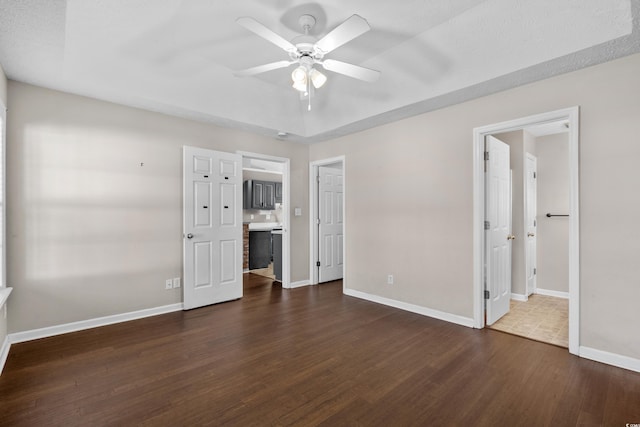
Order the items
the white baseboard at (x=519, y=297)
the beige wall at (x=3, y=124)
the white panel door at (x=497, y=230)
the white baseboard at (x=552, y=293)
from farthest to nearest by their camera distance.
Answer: the white baseboard at (x=552, y=293)
the white baseboard at (x=519, y=297)
the white panel door at (x=497, y=230)
the beige wall at (x=3, y=124)

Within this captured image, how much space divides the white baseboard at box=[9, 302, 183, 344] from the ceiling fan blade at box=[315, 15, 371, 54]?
3556 mm

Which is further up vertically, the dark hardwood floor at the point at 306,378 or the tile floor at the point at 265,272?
the dark hardwood floor at the point at 306,378

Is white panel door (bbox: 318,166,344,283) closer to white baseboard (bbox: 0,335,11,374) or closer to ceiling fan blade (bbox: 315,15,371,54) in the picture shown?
ceiling fan blade (bbox: 315,15,371,54)

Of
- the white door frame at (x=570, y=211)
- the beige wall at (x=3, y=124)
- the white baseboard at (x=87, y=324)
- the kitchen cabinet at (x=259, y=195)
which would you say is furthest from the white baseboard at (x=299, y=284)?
the beige wall at (x=3, y=124)

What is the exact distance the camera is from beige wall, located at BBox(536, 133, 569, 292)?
446 centimetres

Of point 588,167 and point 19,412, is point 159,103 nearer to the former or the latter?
point 19,412

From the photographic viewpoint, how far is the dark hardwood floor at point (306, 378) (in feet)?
6.05

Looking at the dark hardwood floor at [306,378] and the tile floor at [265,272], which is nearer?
the dark hardwood floor at [306,378]

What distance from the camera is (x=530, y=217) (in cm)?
452

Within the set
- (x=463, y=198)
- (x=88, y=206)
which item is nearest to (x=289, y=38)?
(x=463, y=198)

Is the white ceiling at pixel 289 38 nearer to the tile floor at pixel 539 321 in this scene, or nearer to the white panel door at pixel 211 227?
the white panel door at pixel 211 227

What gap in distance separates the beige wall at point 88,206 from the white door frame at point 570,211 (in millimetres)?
3601

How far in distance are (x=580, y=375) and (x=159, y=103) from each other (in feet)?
15.8

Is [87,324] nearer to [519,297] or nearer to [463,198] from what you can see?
[463,198]
